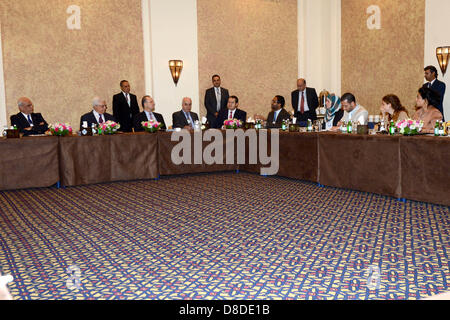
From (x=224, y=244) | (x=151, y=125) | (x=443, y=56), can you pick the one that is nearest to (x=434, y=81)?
(x=443, y=56)

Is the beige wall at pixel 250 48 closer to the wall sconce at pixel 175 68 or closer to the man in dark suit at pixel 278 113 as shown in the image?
the wall sconce at pixel 175 68

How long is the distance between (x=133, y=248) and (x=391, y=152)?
129 inches

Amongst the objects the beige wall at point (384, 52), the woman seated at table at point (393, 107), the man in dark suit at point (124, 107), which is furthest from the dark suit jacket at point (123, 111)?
the beige wall at point (384, 52)

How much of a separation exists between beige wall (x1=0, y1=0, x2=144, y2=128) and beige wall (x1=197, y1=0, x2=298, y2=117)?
1604 millimetres

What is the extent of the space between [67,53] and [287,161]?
16.9ft

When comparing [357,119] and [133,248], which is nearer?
[133,248]

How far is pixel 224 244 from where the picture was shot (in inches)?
152

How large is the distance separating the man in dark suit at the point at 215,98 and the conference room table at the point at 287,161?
2304 mm

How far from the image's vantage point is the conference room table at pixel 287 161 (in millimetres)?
5176

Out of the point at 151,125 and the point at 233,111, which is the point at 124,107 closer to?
the point at 151,125

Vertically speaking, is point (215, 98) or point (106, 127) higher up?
point (215, 98)
